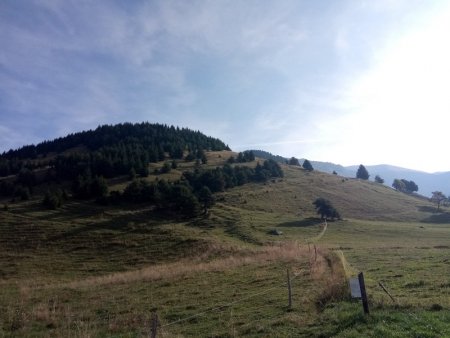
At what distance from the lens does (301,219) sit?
85.6 m

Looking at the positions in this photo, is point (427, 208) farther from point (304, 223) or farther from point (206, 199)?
point (206, 199)

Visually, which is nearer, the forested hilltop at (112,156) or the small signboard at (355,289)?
the small signboard at (355,289)

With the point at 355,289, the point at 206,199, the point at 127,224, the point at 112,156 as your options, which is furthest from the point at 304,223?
the point at 112,156

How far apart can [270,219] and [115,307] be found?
62426 mm

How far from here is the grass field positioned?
14.3 m

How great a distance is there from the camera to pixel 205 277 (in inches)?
1169

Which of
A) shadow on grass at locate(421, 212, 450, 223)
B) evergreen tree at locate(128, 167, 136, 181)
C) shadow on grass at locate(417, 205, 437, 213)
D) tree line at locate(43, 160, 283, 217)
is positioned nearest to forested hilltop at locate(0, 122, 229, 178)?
evergreen tree at locate(128, 167, 136, 181)

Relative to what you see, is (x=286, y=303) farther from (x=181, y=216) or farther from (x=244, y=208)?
(x=244, y=208)

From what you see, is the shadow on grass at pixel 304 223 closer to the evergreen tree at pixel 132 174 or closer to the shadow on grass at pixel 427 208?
the shadow on grass at pixel 427 208

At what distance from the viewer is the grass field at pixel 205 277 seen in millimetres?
14258

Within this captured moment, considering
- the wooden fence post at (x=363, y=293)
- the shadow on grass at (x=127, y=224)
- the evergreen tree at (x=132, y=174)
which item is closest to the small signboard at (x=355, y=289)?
the wooden fence post at (x=363, y=293)

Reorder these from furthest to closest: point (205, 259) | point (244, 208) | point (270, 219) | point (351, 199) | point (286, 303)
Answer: point (351, 199) → point (244, 208) → point (270, 219) → point (205, 259) → point (286, 303)

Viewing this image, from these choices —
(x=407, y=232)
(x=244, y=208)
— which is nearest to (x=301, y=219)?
(x=244, y=208)

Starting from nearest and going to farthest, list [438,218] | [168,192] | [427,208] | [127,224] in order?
1. [127,224]
2. [168,192]
3. [438,218]
4. [427,208]
